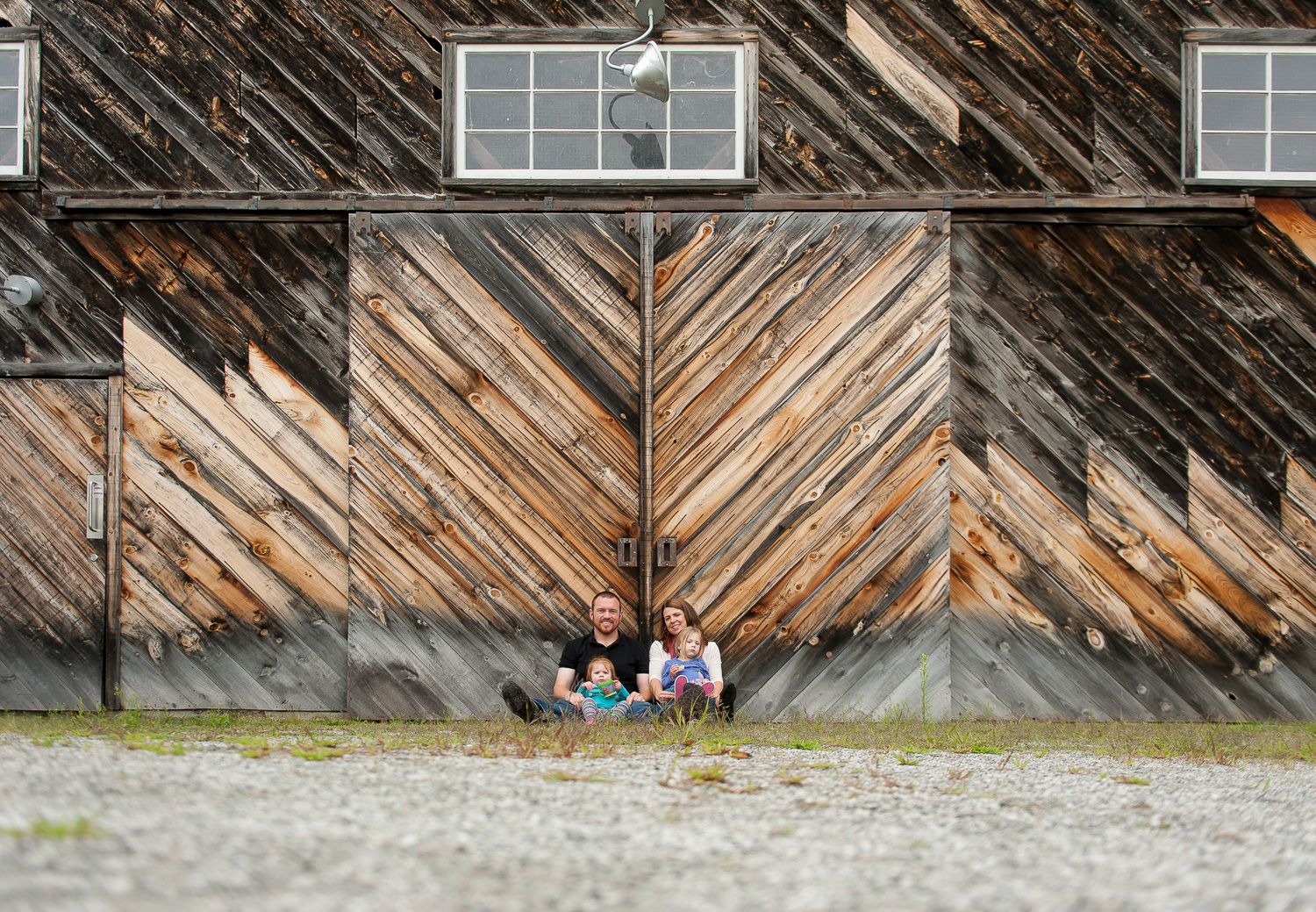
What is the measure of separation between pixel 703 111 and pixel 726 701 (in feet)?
12.6

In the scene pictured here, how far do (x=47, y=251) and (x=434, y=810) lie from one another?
16.7ft

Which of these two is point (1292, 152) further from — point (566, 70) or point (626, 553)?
point (626, 553)

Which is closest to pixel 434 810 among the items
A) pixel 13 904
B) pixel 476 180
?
pixel 13 904

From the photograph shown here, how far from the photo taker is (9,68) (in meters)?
5.86

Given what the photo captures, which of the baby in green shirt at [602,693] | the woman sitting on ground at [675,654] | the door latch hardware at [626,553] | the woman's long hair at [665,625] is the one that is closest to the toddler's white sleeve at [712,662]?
the woman sitting on ground at [675,654]

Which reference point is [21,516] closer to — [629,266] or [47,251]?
[47,251]

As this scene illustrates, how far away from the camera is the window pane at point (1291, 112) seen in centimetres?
586

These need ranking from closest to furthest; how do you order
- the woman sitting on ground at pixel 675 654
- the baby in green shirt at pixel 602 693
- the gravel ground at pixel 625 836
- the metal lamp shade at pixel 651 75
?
the gravel ground at pixel 625 836 → the baby in green shirt at pixel 602 693 → the woman sitting on ground at pixel 675 654 → the metal lamp shade at pixel 651 75

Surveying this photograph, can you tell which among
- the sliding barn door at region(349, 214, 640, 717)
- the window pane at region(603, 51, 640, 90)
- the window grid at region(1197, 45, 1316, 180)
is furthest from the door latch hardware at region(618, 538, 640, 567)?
the window grid at region(1197, 45, 1316, 180)

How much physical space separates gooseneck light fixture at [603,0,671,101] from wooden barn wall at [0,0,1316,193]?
0.44ft

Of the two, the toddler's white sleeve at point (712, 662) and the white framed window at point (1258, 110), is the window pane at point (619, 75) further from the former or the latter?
the white framed window at point (1258, 110)

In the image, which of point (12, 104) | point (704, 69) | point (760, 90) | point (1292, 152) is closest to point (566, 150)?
point (704, 69)

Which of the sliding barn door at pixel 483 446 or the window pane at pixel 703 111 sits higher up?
the window pane at pixel 703 111

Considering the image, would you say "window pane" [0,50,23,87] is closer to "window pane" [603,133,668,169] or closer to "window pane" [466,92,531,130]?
"window pane" [466,92,531,130]
